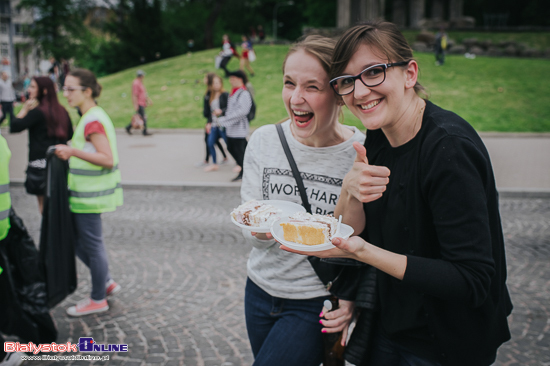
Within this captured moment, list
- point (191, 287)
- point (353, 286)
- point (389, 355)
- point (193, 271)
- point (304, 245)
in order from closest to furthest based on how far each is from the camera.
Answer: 1. point (304, 245)
2. point (389, 355)
3. point (353, 286)
4. point (191, 287)
5. point (193, 271)

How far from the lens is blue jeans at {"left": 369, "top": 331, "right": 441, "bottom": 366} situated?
1830 millimetres

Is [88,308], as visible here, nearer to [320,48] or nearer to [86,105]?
[86,105]

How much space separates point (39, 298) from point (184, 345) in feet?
4.11

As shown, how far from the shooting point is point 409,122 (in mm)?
1761

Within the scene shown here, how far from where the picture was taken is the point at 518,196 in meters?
8.87

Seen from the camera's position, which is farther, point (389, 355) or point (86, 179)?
point (86, 179)

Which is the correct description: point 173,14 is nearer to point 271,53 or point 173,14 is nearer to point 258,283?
point 271,53

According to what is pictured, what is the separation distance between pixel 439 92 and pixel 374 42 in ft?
70.2

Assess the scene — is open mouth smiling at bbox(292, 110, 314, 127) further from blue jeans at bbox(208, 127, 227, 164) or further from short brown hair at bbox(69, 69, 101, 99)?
blue jeans at bbox(208, 127, 227, 164)

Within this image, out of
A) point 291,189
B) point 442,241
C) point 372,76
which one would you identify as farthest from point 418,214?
point 291,189

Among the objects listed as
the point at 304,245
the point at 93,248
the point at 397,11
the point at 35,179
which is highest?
the point at 397,11

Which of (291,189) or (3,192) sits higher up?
(291,189)

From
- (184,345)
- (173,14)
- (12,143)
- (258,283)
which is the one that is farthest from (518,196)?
(173,14)

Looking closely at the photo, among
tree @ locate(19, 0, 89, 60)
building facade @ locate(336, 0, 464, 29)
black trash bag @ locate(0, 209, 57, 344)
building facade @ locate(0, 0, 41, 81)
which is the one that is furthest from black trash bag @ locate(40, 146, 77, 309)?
building facade @ locate(0, 0, 41, 81)
